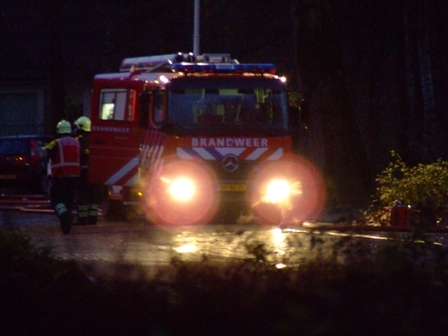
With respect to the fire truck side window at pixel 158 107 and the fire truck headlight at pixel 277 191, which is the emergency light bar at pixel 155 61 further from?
the fire truck headlight at pixel 277 191

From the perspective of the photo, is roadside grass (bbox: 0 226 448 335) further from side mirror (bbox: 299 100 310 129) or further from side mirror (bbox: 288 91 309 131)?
side mirror (bbox: 299 100 310 129)

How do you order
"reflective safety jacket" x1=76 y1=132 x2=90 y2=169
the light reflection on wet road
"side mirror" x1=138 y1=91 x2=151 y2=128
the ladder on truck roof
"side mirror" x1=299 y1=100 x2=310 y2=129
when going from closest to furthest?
the light reflection on wet road
"side mirror" x1=138 y1=91 x2=151 y2=128
"side mirror" x1=299 y1=100 x2=310 y2=129
"reflective safety jacket" x1=76 y1=132 x2=90 y2=169
the ladder on truck roof

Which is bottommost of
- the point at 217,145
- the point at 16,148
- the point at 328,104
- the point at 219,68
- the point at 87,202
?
the point at 87,202

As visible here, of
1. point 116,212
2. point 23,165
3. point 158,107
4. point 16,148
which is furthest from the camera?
point 16,148

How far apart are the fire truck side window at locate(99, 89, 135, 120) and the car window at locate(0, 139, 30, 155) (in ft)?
34.1

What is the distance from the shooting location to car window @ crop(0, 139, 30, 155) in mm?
29766

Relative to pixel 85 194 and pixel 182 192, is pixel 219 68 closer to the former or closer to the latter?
pixel 182 192

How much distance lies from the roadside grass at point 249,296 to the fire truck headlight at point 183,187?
905 cm

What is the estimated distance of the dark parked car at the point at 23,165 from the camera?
29625 millimetres

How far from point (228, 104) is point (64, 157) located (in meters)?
2.63

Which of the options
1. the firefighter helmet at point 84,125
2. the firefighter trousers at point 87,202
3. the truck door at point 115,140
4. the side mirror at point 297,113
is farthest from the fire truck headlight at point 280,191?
the firefighter helmet at point 84,125

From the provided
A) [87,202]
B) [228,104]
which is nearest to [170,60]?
[228,104]

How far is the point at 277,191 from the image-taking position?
715 inches

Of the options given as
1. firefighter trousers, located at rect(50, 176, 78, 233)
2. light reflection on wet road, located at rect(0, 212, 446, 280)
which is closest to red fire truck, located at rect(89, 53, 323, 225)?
light reflection on wet road, located at rect(0, 212, 446, 280)
